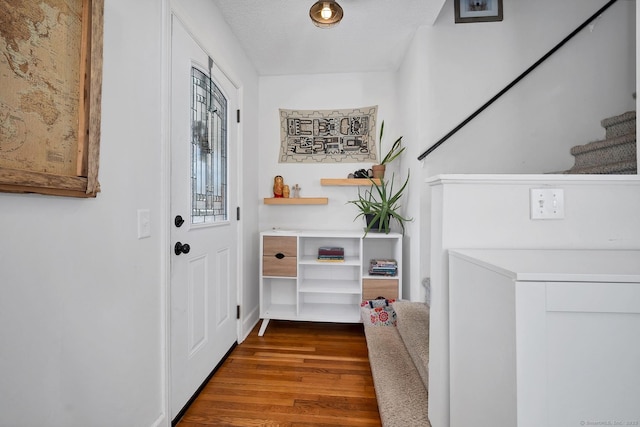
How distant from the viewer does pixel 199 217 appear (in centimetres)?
174

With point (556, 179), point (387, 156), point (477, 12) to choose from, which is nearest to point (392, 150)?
point (387, 156)

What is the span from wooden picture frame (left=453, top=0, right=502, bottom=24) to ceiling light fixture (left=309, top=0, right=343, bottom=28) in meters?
1.08

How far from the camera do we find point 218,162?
6.60 feet

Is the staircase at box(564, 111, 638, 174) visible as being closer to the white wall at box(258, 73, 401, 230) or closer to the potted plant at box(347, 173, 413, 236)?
the potted plant at box(347, 173, 413, 236)

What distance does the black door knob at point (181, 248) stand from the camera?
4.79 ft

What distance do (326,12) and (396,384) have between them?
2284 millimetres

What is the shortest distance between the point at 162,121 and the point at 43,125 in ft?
1.95

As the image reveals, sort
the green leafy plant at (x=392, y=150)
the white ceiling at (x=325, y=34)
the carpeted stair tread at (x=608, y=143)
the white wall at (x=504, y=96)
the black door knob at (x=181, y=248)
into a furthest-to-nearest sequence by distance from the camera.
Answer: the green leafy plant at (x=392, y=150) → the white wall at (x=504, y=96) → the white ceiling at (x=325, y=34) → the black door knob at (x=181, y=248) → the carpeted stair tread at (x=608, y=143)

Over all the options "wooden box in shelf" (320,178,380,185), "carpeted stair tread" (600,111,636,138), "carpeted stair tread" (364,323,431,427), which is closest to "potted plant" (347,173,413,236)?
"wooden box in shelf" (320,178,380,185)

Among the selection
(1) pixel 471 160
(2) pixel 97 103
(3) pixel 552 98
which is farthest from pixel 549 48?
(2) pixel 97 103

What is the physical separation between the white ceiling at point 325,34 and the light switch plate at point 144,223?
5.19 ft

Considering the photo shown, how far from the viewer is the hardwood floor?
1.50 meters

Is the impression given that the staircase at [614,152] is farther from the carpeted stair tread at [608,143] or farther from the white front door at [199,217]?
the white front door at [199,217]

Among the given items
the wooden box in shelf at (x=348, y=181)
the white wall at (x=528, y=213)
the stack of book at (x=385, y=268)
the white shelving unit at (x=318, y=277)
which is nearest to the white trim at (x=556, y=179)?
the white wall at (x=528, y=213)
